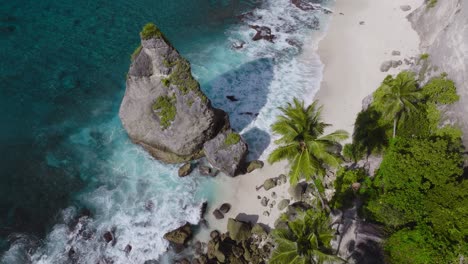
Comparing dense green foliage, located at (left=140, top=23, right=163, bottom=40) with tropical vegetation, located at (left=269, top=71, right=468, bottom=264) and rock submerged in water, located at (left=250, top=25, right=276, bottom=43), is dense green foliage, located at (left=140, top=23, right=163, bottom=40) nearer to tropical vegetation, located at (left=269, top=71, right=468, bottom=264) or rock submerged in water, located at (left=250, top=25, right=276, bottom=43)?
tropical vegetation, located at (left=269, top=71, right=468, bottom=264)

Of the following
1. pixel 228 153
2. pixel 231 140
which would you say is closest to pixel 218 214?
pixel 228 153

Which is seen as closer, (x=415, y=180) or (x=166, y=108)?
(x=415, y=180)

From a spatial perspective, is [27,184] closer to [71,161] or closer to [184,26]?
[71,161]

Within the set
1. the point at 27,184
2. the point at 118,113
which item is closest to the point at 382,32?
the point at 118,113

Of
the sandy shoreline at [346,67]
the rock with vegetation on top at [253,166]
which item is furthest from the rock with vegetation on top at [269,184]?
the rock with vegetation on top at [253,166]

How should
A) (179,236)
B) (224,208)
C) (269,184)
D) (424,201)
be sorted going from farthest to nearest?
(269,184) < (224,208) < (179,236) < (424,201)

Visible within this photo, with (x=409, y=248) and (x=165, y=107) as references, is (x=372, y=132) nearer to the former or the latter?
(x=409, y=248)
